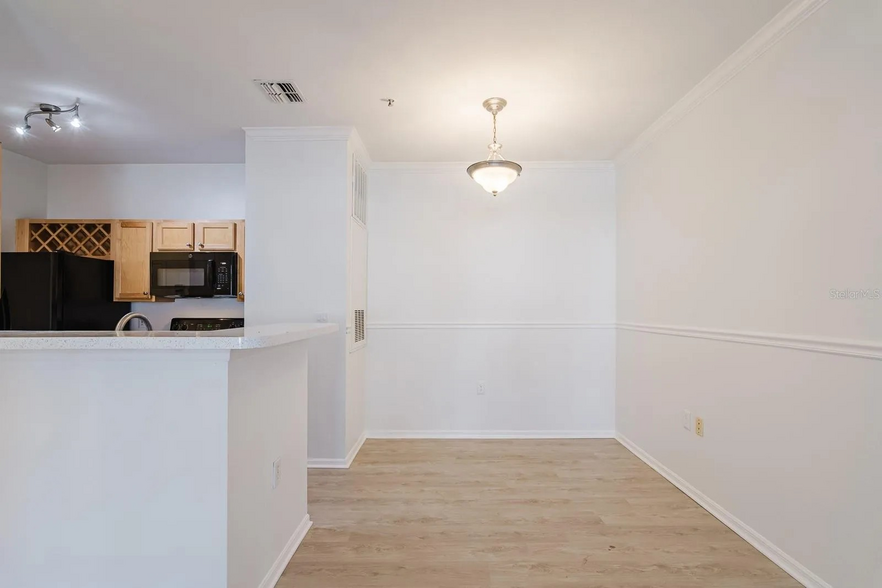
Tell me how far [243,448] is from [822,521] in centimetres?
233

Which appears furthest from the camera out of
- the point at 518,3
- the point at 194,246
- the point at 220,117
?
the point at 194,246

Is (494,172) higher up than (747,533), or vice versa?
(494,172)

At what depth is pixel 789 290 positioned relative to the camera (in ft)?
6.63

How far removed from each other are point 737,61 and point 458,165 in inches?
89.4

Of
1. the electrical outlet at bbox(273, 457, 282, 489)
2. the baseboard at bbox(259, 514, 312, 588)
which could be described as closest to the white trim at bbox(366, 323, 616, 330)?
the baseboard at bbox(259, 514, 312, 588)

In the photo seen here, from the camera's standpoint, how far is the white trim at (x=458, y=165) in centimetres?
410

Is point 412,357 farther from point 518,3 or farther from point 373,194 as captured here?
point 518,3

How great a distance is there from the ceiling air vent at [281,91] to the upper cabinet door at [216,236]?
4.73 feet

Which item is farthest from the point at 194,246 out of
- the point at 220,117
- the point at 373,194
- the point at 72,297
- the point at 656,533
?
the point at 656,533

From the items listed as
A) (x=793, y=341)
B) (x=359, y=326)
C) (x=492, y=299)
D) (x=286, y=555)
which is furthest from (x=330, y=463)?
(x=793, y=341)

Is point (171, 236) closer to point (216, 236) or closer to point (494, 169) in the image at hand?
point (216, 236)

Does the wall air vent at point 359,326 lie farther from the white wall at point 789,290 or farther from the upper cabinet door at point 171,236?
the white wall at point 789,290

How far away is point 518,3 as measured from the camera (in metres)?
1.93

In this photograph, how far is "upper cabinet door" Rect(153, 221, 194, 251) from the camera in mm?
3891
